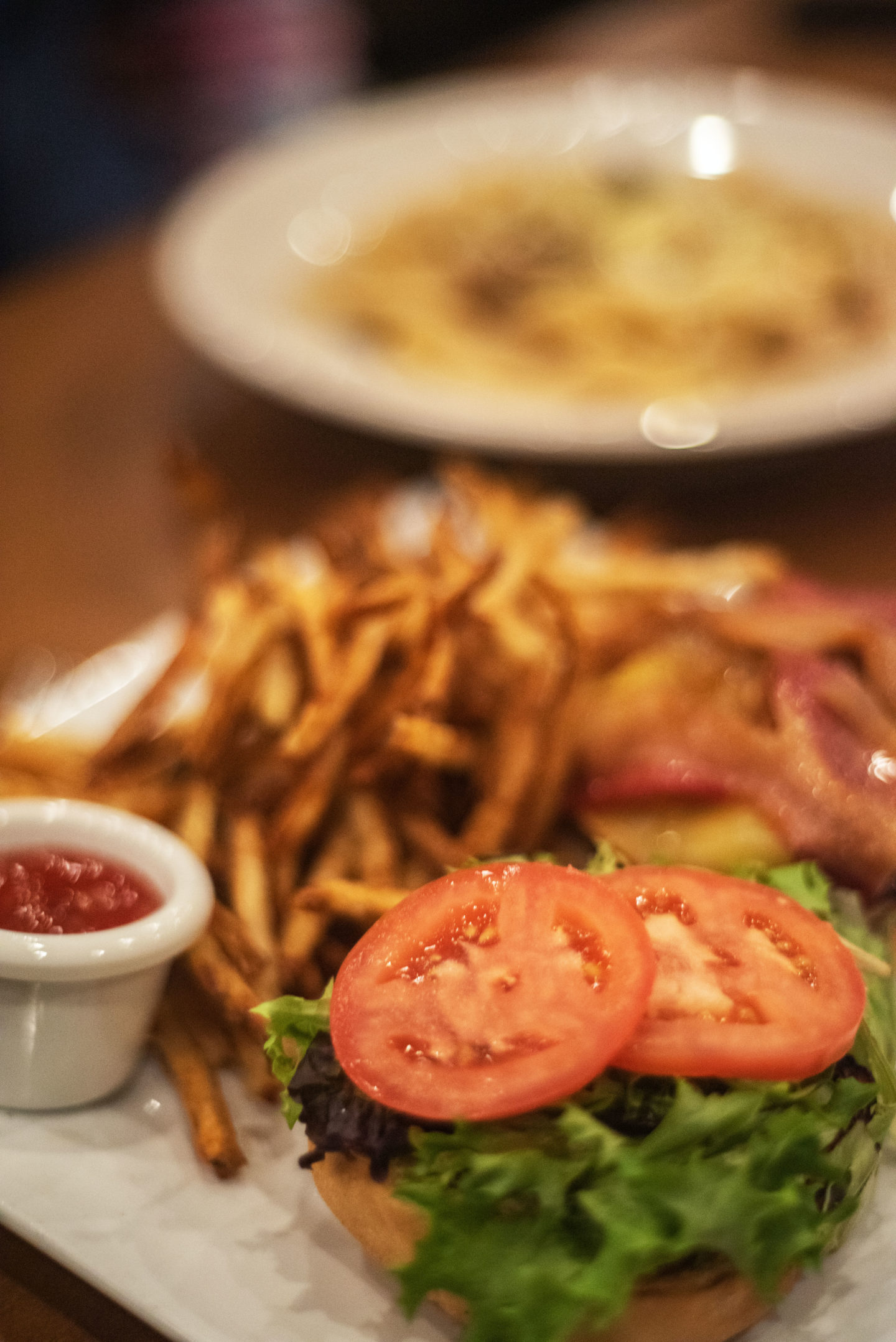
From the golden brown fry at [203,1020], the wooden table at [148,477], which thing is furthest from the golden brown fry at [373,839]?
the wooden table at [148,477]

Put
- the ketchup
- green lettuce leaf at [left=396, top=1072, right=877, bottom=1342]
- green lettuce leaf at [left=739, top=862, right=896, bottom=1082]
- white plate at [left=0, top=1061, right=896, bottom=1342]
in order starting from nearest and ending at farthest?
green lettuce leaf at [left=396, top=1072, right=877, bottom=1342] → white plate at [left=0, top=1061, right=896, bottom=1342] → green lettuce leaf at [left=739, top=862, right=896, bottom=1082] → the ketchup

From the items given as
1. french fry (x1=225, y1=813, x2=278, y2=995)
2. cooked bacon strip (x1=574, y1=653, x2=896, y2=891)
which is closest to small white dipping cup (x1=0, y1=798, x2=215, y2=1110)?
french fry (x1=225, y1=813, x2=278, y2=995)

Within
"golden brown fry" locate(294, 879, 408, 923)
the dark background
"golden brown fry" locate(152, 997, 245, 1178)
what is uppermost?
"golden brown fry" locate(294, 879, 408, 923)

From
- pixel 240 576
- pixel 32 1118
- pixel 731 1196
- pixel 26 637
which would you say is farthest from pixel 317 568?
pixel 731 1196

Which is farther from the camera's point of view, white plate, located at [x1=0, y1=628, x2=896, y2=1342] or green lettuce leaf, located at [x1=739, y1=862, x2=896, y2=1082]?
green lettuce leaf, located at [x1=739, y1=862, x2=896, y2=1082]

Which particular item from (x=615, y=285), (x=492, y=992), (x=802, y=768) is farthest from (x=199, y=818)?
(x=615, y=285)

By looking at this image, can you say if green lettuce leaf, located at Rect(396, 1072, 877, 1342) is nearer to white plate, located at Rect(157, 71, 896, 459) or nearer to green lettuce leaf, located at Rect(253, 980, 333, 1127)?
green lettuce leaf, located at Rect(253, 980, 333, 1127)
